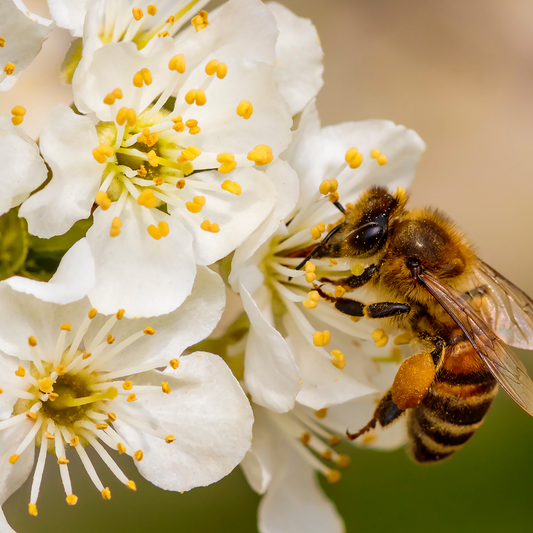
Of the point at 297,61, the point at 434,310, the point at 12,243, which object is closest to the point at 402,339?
the point at 434,310

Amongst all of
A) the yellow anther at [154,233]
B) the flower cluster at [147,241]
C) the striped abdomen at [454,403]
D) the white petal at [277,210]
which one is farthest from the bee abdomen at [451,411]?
the yellow anther at [154,233]

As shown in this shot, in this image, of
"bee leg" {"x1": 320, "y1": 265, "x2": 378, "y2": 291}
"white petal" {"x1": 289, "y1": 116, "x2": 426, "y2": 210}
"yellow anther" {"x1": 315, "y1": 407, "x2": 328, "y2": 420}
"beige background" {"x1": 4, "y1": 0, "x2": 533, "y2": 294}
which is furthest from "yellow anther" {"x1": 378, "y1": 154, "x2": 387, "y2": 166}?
"beige background" {"x1": 4, "y1": 0, "x2": 533, "y2": 294}

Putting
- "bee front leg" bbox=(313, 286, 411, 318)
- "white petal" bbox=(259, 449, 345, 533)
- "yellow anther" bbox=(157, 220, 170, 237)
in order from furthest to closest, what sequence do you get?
"white petal" bbox=(259, 449, 345, 533)
"bee front leg" bbox=(313, 286, 411, 318)
"yellow anther" bbox=(157, 220, 170, 237)

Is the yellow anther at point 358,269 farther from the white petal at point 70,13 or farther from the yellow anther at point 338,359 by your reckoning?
the white petal at point 70,13

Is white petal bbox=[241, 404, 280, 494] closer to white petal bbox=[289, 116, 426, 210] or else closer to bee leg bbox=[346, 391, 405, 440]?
bee leg bbox=[346, 391, 405, 440]

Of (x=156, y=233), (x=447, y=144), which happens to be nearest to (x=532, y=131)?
(x=447, y=144)

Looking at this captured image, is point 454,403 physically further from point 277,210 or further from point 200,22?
point 200,22
